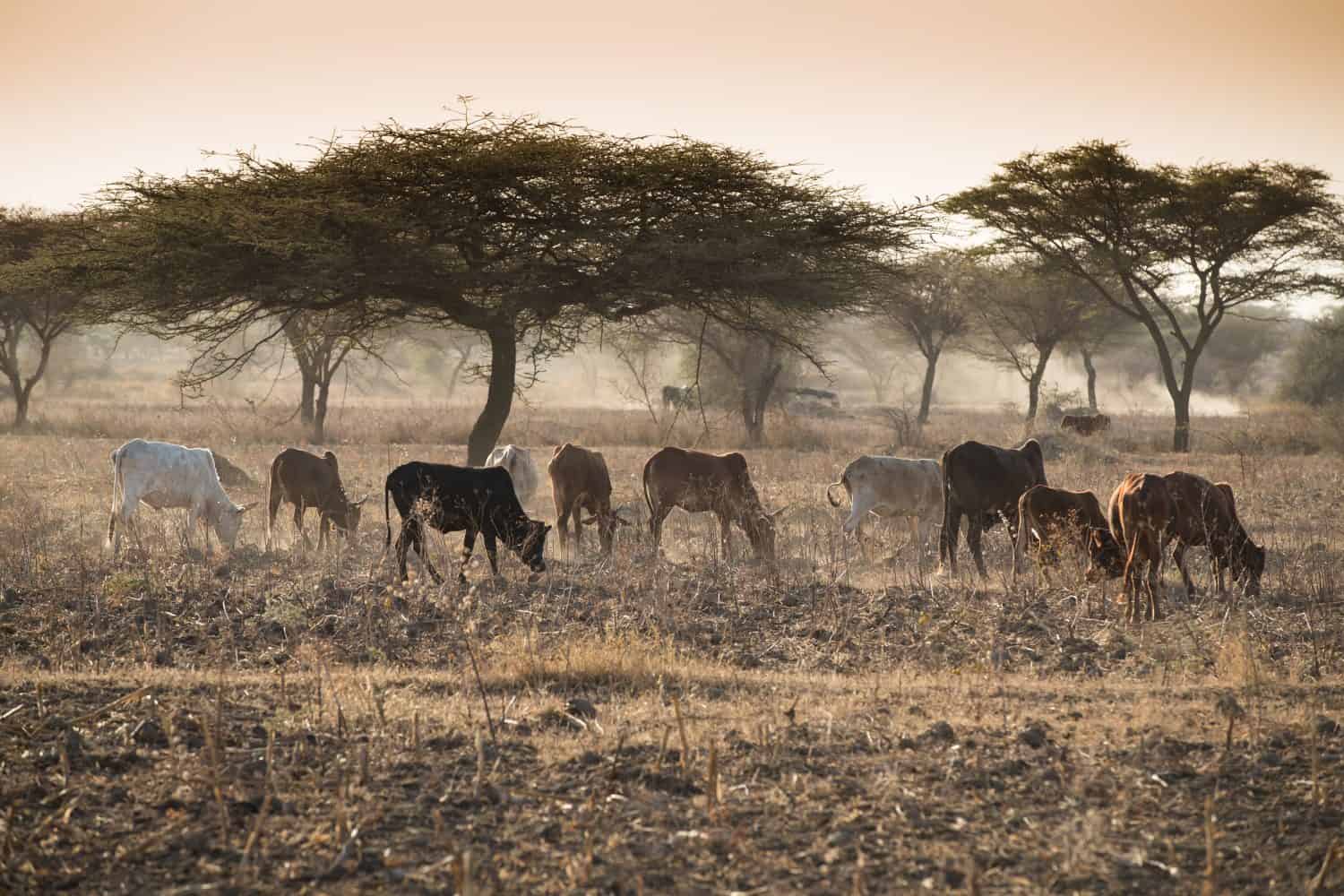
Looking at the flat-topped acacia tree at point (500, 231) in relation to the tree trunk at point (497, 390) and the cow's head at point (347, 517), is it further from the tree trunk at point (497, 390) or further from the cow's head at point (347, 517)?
the cow's head at point (347, 517)

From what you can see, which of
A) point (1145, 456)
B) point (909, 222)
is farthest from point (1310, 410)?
point (909, 222)

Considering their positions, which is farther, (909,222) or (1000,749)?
(909,222)

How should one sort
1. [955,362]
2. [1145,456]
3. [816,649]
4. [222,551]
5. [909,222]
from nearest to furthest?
[816,649]
[222,551]
[909,222]
[1145,456]
[955,362]

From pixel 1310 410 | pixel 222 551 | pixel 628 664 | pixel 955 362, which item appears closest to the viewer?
pixel 628 664

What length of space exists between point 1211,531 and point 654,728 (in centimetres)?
580

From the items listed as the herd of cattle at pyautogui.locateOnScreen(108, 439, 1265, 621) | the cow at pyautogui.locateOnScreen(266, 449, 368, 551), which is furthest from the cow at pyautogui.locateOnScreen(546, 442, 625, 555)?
the cow at pyautogui.locateOnScreen(266, 449, 368, 551)

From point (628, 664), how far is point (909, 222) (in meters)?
12.1

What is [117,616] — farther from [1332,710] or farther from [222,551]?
[1332,710]

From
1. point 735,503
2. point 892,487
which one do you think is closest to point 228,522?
point 735,503

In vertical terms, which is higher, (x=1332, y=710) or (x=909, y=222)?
(x=909, y=222)

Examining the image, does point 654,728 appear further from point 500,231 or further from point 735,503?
point 500,231

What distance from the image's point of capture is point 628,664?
8.05 metres

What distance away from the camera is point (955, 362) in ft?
381

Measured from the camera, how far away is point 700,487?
13445 millimetres
